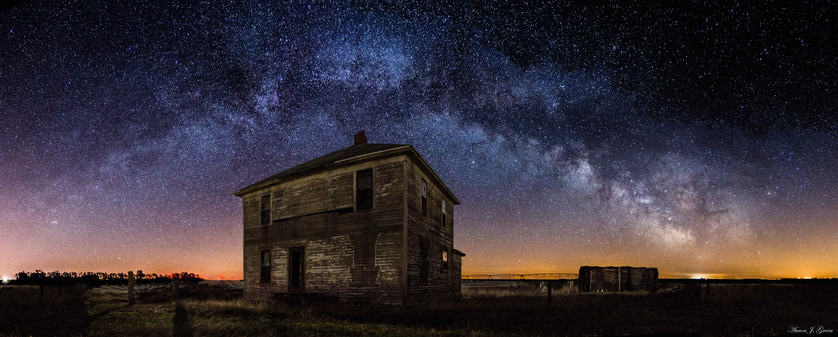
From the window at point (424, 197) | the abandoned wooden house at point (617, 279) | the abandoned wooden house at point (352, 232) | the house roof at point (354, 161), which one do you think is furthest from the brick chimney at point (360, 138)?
the abandoned wooden house at point (617, 279)

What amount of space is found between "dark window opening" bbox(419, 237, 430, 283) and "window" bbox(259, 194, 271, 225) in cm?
862

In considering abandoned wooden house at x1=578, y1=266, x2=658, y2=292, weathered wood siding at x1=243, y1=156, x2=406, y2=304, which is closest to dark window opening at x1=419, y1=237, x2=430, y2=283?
weathered wood siding at x1=243, y1=156, x2=406, y2=304

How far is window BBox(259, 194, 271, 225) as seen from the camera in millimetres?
22938

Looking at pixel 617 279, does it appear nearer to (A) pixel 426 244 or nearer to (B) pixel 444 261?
(B) pixel 444 261

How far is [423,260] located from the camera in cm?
1970

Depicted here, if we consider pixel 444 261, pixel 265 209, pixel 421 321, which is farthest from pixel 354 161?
pixel 444 261

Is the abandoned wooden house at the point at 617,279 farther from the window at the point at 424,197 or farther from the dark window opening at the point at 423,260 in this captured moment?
the window at the point at 424,197

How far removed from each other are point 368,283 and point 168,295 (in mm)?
15945

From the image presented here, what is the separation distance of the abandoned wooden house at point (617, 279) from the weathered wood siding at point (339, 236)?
25.3 metres

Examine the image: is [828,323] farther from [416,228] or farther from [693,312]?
[416,228]

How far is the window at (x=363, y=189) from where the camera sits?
18.7 metres

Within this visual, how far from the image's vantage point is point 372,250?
17.8 meters

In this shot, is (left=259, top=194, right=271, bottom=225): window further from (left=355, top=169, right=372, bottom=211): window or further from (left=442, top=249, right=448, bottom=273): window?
(left=442, top=249, right=448, bottom=273): window

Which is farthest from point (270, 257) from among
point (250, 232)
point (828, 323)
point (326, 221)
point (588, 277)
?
point (588, 277)
